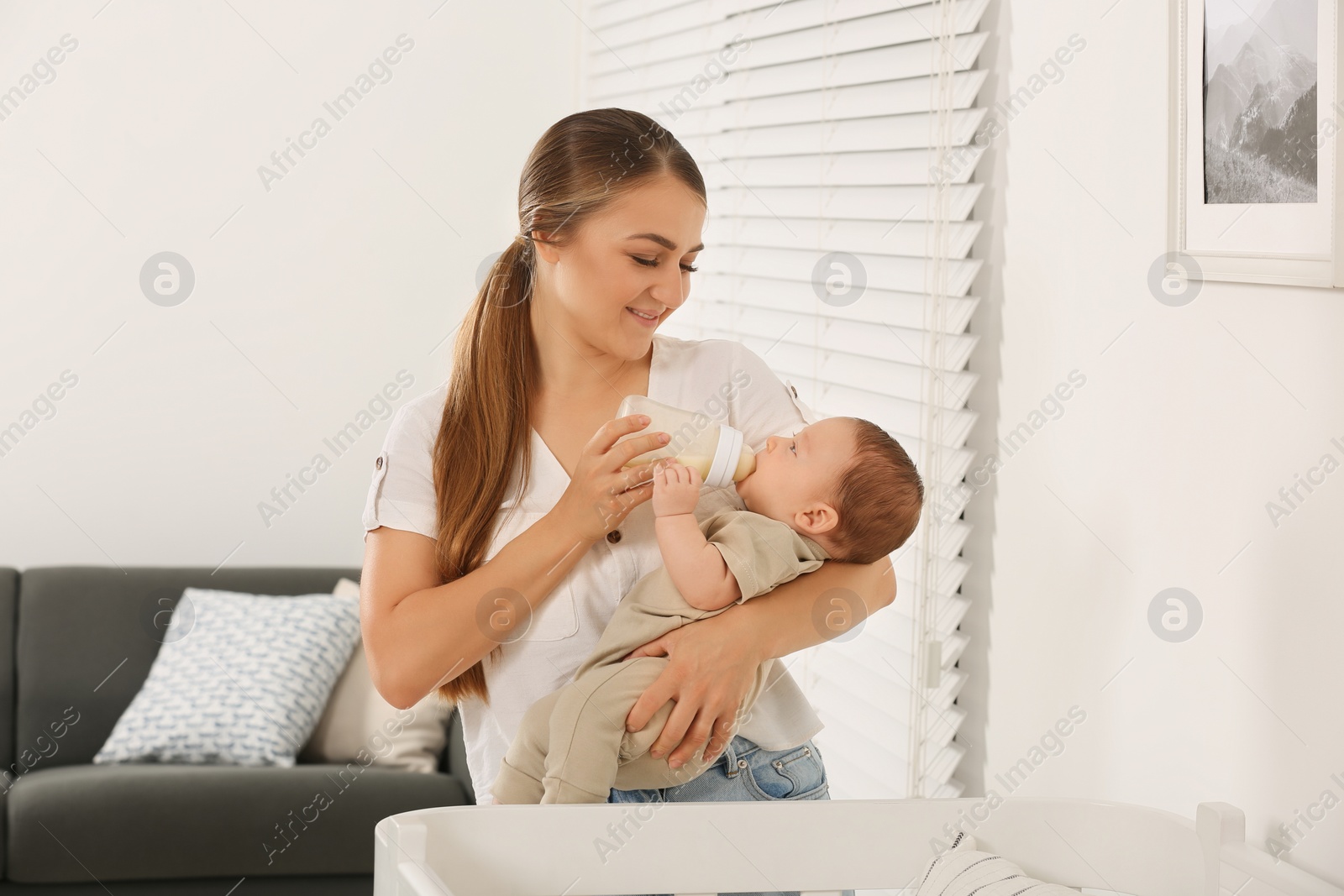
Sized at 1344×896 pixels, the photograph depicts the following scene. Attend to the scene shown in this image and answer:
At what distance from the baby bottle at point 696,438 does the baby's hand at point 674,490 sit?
A: 1.4 inches

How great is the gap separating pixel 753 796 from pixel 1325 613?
0.55 metres

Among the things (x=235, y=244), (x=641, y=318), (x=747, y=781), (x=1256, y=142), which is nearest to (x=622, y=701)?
(x=747, y=781)

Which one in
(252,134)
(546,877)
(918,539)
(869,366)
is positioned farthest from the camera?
(252,134)

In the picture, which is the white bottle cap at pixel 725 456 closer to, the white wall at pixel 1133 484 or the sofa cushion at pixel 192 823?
the white wall at pixel 1133 484

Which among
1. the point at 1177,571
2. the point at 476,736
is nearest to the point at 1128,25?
→ the point at 1177,571

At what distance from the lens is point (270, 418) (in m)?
3.12

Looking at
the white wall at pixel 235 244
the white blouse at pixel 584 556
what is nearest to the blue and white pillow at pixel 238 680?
the white wall at pixel 235 244

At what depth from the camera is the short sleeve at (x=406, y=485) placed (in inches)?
45.4

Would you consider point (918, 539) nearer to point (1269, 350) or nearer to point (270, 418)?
point (1269, 350)

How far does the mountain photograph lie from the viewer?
101 centimetres

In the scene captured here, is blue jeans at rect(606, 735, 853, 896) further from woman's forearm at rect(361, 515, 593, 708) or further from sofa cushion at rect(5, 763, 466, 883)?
sofa cushion at rect(5, 763, 466, 883)

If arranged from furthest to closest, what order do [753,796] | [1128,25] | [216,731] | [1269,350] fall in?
[216,731], [1128,25], [753,796], [1269,350]

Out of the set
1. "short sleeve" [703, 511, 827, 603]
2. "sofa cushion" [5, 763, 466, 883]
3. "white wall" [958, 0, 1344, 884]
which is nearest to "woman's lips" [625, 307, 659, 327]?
"short sleeve" [703, 511, 827, 603]

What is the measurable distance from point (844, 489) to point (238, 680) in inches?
74.6
